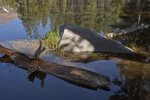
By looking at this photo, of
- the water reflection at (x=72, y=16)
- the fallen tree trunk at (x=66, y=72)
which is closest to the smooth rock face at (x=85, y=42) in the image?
the fallen tree trunk at (x=66, y=72)

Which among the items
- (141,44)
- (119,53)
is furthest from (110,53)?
(141,44)

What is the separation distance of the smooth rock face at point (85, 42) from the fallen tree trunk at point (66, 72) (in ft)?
9.76

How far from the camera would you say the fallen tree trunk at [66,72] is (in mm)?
5801

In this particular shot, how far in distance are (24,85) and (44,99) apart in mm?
1175

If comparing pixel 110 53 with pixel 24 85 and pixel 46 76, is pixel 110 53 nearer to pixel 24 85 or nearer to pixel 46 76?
pixel 46 76

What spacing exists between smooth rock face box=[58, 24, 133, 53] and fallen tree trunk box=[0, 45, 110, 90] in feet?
9.76

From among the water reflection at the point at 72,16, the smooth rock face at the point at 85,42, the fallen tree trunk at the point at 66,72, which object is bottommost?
the fallen tree trunk at the point at 66,72

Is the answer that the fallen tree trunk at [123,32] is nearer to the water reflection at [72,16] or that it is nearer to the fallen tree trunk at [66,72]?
the water reflection at [72,16]

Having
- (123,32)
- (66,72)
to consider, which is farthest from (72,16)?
(66,72)

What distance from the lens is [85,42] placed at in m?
9.68

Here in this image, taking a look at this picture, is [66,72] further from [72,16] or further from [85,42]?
[72,16]

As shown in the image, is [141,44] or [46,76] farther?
[141,44]

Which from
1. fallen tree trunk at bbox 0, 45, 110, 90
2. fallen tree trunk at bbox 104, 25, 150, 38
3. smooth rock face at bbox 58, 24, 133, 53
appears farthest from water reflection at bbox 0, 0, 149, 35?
fallen tree trunk at bbox 0, 45, 110, 90

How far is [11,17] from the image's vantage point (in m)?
18.0
